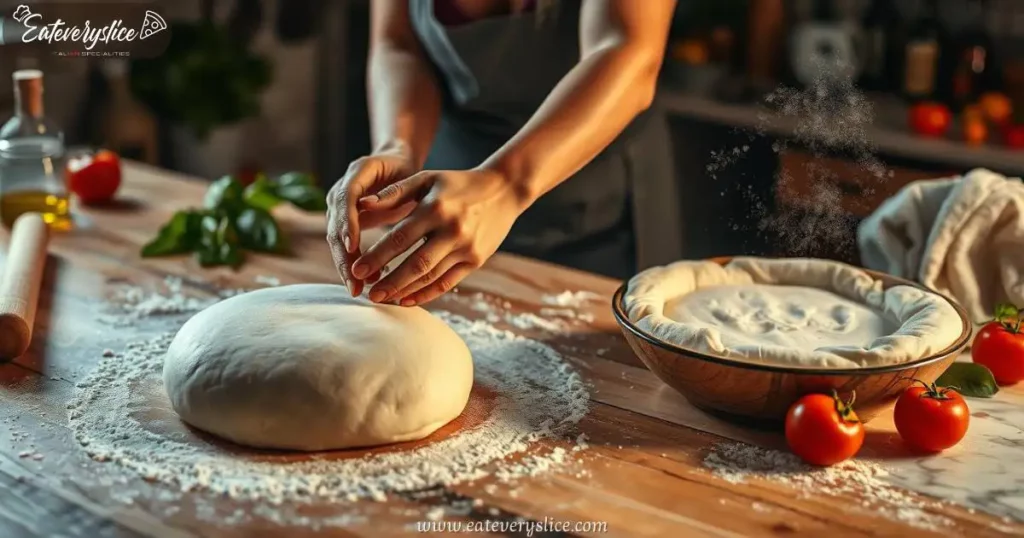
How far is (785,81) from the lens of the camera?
3.25 metres

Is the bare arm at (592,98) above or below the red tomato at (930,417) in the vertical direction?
above

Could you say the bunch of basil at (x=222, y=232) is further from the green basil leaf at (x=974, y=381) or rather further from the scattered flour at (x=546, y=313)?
the green basil leaf at (x=974, y=381)

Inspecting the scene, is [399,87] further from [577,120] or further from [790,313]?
[790,313]

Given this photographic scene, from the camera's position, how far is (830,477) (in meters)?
1.19

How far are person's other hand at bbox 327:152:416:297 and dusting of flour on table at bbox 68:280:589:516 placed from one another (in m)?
0.23

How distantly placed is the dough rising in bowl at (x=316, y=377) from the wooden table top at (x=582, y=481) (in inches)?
4.7

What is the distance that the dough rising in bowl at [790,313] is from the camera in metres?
1.24

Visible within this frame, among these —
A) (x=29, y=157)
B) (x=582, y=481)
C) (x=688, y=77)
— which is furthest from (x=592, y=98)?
(x=688, y=77)

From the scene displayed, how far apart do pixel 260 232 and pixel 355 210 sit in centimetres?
67

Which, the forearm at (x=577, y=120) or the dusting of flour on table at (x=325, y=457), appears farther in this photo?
the forearm at (x=577, y=120)

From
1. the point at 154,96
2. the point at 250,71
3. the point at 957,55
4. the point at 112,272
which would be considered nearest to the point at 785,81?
the point at 957,55

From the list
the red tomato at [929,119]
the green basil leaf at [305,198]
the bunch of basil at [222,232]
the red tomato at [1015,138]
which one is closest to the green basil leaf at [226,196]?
the bunch of basil at [222,232]

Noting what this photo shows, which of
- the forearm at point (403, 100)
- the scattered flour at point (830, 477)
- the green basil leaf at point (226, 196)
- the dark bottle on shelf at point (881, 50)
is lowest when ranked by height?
the scattered flour at point (830, 477)

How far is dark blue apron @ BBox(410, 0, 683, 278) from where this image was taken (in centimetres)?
196
